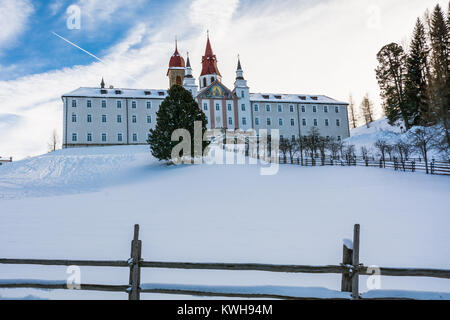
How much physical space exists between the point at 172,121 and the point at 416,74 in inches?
1433

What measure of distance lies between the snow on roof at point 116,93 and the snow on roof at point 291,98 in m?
17.5

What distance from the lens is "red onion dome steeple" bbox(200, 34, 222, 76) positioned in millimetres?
55219

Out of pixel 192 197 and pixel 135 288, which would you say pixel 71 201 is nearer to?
pixel 192 197

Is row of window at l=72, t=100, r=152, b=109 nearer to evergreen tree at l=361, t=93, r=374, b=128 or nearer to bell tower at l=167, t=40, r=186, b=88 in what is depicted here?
bell tower at l=167, t=40, r=186, b=88

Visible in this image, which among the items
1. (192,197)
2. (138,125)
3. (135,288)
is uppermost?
(138,125)

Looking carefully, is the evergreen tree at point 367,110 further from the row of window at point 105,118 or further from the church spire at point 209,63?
the row of window at point 105,118

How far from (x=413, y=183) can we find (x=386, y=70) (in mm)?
35859

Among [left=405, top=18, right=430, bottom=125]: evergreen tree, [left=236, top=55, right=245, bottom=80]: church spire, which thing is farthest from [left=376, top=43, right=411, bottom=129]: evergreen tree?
[left=236, top=55, right=245, bottom=80]: church spire

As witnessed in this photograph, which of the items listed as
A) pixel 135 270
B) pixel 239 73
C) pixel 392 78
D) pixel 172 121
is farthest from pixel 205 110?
pixel 135 270

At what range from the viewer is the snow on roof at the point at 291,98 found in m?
54.3

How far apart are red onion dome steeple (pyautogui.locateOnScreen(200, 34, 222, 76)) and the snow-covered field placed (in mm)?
35990

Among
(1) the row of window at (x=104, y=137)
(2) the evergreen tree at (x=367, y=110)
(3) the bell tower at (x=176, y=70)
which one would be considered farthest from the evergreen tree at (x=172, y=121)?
(2) the evergreen tree at (x=367, y=110)

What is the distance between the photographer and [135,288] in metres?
4.51
